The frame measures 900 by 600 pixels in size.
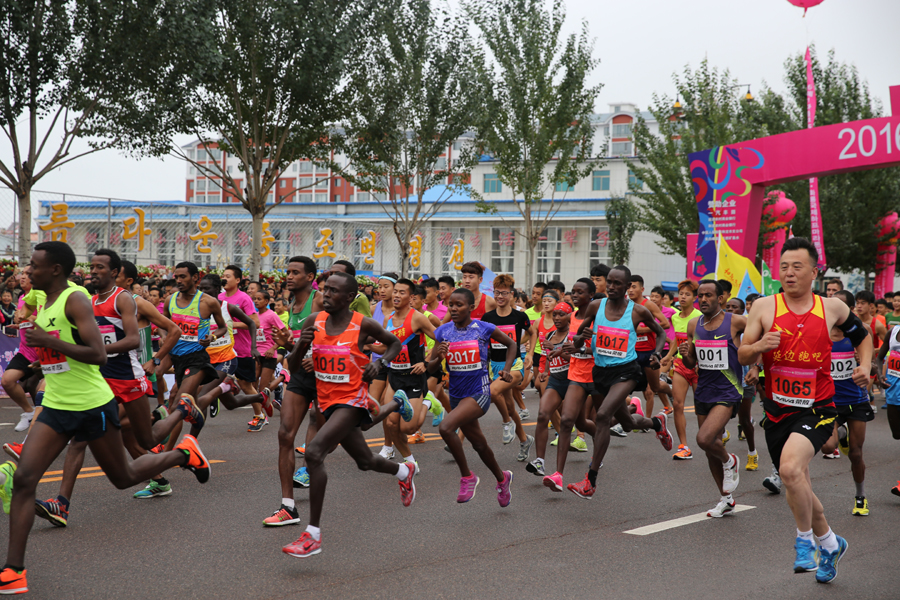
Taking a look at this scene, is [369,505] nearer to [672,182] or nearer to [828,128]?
[828,128]

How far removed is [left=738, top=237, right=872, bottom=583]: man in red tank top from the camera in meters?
5.02

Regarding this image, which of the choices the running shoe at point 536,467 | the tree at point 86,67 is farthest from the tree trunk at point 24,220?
the running shoe at point 536,467

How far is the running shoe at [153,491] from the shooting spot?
276 inches

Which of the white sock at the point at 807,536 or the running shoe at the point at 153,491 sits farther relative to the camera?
the running shoe at the point at 153,491

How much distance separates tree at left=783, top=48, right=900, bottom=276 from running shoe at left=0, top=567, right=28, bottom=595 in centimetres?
3242

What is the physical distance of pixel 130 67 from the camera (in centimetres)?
1625

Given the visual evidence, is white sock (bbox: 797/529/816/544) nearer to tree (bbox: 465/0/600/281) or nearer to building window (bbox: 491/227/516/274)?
tree (bbox: 465/0/600/281)

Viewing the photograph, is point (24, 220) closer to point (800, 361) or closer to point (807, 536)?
point (800, 361)

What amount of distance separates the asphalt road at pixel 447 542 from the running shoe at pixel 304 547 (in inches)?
4.0

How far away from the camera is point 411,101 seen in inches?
904

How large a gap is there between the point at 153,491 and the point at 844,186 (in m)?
31.3

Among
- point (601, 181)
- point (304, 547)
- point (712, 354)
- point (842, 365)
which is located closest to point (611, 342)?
point (712, 354)

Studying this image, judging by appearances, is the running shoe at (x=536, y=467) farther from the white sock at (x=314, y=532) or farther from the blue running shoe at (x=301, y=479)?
the white sock at (x=314, y=532)

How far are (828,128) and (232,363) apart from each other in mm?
13644
